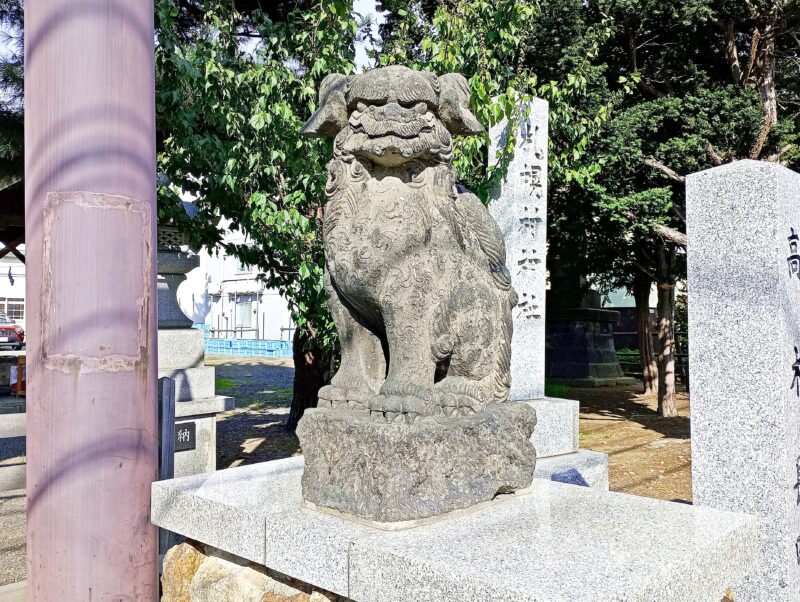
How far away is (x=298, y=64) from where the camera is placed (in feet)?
18.7

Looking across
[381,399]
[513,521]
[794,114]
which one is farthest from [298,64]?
[794,114]

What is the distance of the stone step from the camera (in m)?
5.32

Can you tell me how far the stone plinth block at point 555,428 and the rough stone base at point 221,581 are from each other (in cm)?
269

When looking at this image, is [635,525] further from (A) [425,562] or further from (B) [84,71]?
(B) [84,71]

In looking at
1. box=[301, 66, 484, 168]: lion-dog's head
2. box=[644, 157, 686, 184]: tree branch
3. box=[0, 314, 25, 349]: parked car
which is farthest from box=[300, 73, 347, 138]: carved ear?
box=[0, 314, 25, 349]: parked car

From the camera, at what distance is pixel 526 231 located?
17.3ft

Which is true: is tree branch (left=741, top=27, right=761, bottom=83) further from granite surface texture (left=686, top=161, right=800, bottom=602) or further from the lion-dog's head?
the lion-dog's head

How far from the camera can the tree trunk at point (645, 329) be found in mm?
12039

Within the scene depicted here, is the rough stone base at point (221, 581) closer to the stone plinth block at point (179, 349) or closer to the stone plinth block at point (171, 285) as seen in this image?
the stone plinth block at point (179, 349)

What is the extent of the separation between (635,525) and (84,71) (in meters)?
2.26

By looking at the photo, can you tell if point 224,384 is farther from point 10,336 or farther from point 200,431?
point 10,336

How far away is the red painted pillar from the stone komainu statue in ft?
2.32

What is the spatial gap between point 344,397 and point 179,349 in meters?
3.23

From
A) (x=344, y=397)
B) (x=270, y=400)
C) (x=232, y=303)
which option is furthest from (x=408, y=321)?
(x=232, y=303)
